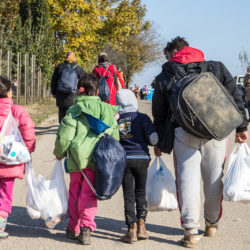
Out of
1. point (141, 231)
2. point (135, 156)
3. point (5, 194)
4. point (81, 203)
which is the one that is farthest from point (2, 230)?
point (135, 156)

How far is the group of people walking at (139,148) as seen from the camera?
4887mm

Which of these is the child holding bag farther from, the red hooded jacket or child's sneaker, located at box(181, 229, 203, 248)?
the red hooded jacket

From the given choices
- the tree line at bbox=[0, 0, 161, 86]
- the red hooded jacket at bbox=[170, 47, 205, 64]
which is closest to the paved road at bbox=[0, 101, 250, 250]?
the red hooded jacket at bbox=[170, 47, 205, 64]

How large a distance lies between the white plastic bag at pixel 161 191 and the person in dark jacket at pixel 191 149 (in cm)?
25

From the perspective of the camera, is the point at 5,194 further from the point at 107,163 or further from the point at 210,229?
the point at 210,229

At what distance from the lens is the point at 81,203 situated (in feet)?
16.4

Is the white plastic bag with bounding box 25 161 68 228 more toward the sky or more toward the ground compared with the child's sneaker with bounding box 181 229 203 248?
more toward the sky

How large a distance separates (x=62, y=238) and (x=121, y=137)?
1.11m

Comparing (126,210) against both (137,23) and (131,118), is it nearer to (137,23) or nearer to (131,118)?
(131,118)

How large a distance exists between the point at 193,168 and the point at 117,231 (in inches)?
44.4

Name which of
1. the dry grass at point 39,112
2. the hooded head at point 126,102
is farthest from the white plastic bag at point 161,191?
the dry grass at point 39,112

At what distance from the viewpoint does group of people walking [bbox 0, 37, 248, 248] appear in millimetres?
4887

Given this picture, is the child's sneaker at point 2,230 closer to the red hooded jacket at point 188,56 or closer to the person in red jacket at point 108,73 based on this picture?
the red hooded jacket at point 188,56

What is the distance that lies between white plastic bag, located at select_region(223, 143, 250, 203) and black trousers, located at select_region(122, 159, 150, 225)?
0.76 metres
